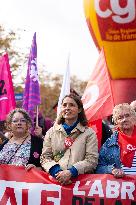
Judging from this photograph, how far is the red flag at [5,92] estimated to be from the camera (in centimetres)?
857

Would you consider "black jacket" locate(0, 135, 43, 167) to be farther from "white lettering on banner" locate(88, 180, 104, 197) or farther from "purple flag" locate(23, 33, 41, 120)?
"purple flag" locate(23, 33, 41, 120)

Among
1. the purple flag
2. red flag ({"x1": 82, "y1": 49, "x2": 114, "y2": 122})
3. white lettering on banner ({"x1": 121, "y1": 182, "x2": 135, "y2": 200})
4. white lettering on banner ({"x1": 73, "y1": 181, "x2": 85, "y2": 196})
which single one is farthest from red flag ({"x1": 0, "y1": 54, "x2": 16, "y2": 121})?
white lettering on banner ({"x1": 121, "y1": 182, "x2": 135, "y2": 200})

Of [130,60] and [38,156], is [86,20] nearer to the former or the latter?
[130,60]

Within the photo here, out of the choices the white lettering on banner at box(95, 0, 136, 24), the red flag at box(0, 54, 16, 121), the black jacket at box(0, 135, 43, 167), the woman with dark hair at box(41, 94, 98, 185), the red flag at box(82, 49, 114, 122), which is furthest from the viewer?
the white lettering on banner at box(95, 0, 136, 24)

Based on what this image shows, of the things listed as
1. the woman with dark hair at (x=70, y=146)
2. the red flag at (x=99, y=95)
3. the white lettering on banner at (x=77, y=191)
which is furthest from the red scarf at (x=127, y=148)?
the red flag at (x=99, y=95)

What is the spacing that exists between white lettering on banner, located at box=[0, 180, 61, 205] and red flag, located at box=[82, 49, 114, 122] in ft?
7.65

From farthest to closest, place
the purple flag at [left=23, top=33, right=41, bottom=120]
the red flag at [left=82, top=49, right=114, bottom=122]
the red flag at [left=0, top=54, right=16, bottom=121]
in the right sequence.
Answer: the purple flag at [left=23, top=33, right=41, bottom=120] → the red flag at [left=0, top=54, right=16, bottom=121] → the red flag at [left=82, top=49, right=114, bottom=122]

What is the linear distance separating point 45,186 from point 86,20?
9.82 m

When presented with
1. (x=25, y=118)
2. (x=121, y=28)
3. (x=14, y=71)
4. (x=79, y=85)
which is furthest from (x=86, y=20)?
(x=79, y=85)

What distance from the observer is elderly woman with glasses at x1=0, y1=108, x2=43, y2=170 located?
616cm

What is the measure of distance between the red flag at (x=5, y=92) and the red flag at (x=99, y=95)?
47.7 inches

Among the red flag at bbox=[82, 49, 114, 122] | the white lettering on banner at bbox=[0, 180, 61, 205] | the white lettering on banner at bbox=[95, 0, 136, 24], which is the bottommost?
the white lettering on banner at bbox=[0, 180, 61, 205]

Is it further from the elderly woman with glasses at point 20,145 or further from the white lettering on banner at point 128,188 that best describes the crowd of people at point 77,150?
the white lettering on banner at point 128,188

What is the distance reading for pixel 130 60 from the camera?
14352 millimetres
